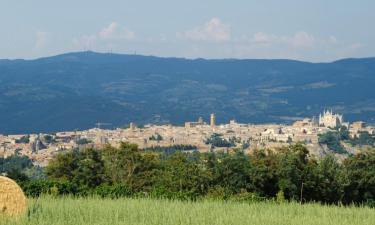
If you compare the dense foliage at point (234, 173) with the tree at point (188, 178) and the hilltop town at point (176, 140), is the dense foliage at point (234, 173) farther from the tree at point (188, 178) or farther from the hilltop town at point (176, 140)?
the hilltop town at point (176, 140)

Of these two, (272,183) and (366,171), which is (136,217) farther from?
(366,171)

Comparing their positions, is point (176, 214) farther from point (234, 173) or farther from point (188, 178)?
point (234, 173)

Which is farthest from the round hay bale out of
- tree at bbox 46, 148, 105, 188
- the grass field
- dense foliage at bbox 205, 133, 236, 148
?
dense foliage at bbox 205, 133, 236, 148

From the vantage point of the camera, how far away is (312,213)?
9836 millimetres

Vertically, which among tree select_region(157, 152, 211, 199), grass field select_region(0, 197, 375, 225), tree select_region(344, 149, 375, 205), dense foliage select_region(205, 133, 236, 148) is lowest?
dense foliage select_region(205, 133, 236, 148)

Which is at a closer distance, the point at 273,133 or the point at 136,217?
the point at 136,217

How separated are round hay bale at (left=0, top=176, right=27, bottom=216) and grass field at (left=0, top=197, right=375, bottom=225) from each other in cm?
19

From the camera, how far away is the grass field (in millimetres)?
8188

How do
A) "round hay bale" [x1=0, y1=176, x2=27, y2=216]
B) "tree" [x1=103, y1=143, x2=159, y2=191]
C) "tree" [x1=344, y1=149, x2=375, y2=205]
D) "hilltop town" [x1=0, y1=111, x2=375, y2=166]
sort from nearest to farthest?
"round hay bale" [x1=0, y1=176, x2=27, y2=216]
"tree" [x1=344, y1=149, x2=375, y2=205]
"tree" [x1=103, y1=143, x2=159, y2=191]
"hilltop town" [x1=0, y1=111, x2=375, y2=166]

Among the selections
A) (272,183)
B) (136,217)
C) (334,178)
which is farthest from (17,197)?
(334,178)

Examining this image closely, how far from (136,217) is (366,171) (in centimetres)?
2213

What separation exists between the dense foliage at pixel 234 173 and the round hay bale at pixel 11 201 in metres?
5.87

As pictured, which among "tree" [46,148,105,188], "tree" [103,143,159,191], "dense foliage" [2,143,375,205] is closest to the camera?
"dense foliage" [2,143,375,205]

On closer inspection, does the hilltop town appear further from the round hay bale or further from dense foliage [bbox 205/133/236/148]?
the round hay bale
